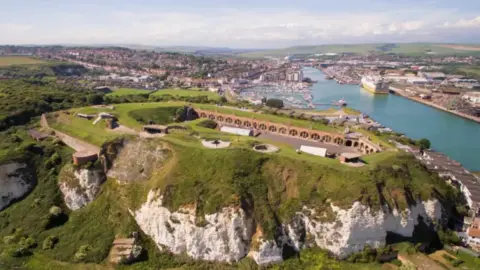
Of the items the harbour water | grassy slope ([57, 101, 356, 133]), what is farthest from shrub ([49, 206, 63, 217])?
the harbour water

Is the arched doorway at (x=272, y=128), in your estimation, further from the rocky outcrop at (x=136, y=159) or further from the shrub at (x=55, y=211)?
the shrub at (x=55, y=211)

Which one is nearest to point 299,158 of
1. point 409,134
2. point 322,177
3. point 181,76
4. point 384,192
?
point 322,177

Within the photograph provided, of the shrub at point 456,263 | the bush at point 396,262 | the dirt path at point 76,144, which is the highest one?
the dirt path at point 76,144

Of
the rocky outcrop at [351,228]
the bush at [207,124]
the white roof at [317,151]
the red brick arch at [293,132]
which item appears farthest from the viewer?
the red brick arch at [293,132]

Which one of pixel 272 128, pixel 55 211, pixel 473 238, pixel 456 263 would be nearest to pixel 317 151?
pixel 456 263

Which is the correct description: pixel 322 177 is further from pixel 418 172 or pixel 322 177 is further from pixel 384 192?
pixel 418 172

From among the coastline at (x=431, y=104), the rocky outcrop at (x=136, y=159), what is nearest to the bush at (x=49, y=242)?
the rocky outcrop at (x=136, y=159)

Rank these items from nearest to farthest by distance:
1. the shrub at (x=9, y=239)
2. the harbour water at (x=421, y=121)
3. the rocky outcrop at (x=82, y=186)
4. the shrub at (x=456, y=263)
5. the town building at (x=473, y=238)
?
the shrub at (x=456, y=263) < the shrub at (x=9, y=239) < the town building at (x=473, y=238) < the rocky outcrop at (x=82, y=186) < the harbour water at (x=421, y=121)
